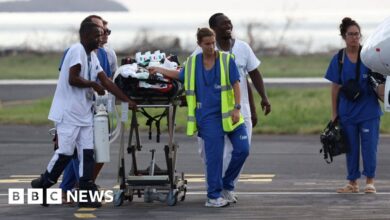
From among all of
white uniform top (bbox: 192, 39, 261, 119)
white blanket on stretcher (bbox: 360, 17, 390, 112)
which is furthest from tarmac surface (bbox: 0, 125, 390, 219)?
white blanket on stretcher (bbox: 360, 17, 390, 112)

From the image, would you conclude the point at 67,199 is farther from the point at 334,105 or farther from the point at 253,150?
the point at 253,150

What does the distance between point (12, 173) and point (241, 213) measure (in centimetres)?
500

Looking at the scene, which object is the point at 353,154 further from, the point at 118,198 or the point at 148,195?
the point at 118,198

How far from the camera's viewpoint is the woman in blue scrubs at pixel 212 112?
1344cm

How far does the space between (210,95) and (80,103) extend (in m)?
1.26

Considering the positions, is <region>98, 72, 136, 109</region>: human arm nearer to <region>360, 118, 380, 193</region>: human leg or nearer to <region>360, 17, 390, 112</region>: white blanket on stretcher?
<region>360, 17, 390, 112</region>: white blanket on stretcher

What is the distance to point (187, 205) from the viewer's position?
1373cm

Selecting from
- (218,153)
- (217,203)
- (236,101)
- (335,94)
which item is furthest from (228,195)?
(335,94)

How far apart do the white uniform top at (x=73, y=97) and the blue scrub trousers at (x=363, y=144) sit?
2945 mm

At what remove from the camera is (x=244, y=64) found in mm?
14078

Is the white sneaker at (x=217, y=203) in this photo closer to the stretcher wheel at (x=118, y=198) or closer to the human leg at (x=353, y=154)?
the stretcher wheel at (x=118, y=198)

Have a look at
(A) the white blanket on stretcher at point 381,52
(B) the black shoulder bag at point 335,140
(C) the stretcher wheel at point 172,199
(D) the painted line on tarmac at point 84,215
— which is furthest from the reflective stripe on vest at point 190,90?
(B) the black shoulder bag at point 335,140

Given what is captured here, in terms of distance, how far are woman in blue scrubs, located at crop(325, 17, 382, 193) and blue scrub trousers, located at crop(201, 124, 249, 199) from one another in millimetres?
1526

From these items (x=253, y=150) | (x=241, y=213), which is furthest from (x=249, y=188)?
(x=253, y=150)
